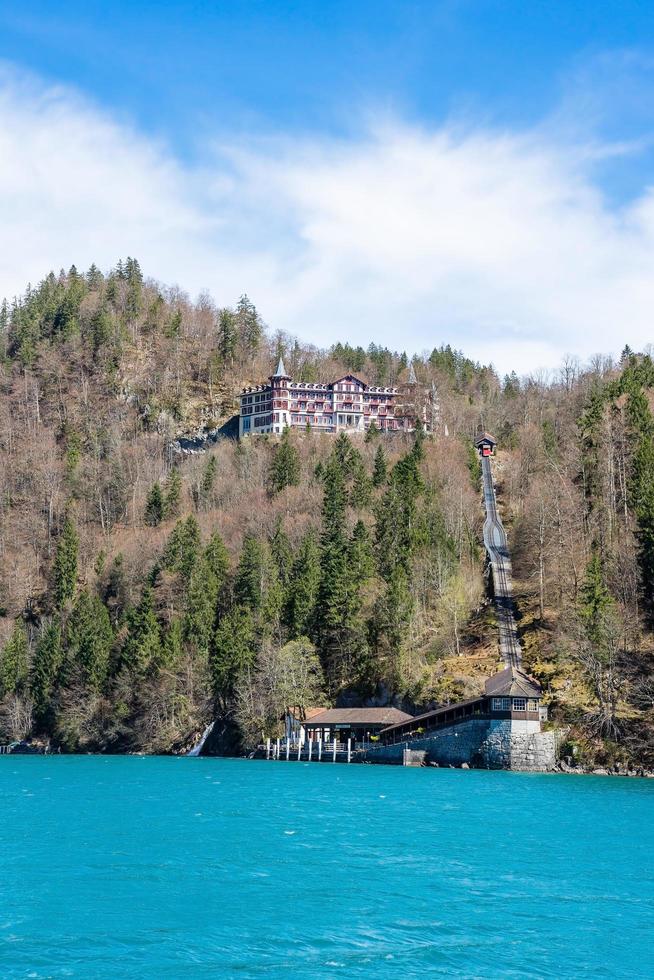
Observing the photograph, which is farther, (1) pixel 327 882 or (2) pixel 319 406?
(2) pixel 319 406

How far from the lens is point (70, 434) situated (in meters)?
134

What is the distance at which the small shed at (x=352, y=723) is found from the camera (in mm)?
75312

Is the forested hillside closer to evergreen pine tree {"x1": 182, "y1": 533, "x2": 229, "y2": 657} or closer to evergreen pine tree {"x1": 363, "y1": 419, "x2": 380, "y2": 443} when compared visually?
evergreen pine tree {"x1": 182, "y1": 533, "x2": 229, "y2": 657}

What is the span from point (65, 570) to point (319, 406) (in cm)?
4782

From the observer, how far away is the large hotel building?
13662 centimetres

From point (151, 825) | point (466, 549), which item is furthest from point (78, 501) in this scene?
point (151, 825)

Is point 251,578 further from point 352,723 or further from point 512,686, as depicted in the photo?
point 512,686

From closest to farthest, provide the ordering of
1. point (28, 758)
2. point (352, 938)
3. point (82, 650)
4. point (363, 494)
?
point (352, 938) < point (28, 758) < point (82, 650) < point (363, 494)

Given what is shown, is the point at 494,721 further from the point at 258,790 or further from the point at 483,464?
the point at 483,464

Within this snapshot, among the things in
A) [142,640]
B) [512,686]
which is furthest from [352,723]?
[142,640]

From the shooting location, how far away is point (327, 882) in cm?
3133

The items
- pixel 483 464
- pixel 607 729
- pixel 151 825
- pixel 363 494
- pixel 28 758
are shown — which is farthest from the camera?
pixel 483 464

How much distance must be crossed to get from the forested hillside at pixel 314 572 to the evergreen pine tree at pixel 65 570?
270mm

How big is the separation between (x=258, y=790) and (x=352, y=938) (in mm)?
30421
